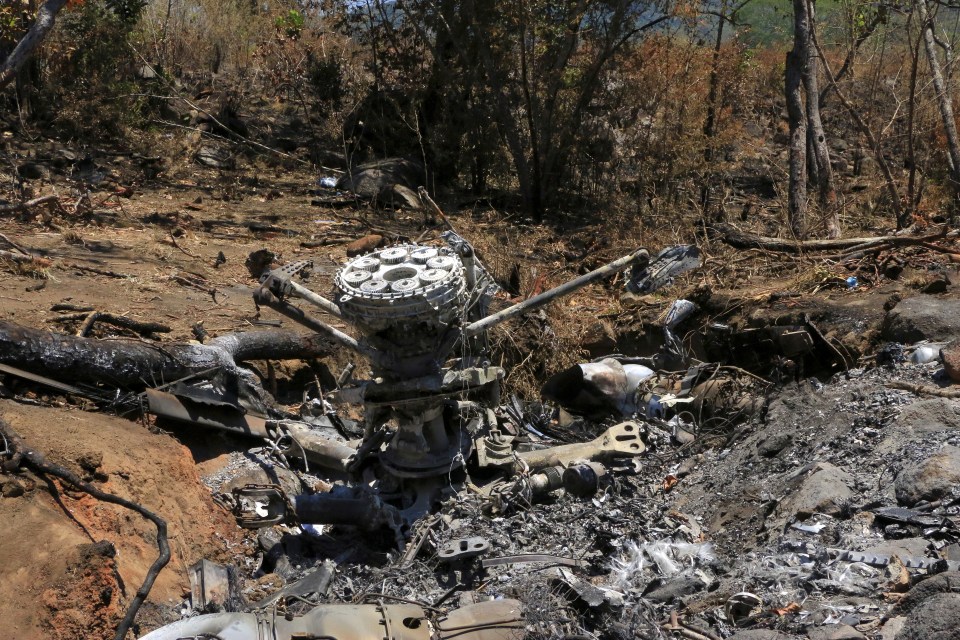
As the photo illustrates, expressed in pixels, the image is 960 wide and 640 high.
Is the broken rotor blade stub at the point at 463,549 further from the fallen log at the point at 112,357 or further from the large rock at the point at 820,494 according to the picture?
the fallen log at the point at 112,357

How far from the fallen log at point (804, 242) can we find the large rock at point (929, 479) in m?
4.05

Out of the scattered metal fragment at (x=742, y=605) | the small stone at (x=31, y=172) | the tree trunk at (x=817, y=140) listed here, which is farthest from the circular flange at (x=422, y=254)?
the small stone at (x=31, y=172)

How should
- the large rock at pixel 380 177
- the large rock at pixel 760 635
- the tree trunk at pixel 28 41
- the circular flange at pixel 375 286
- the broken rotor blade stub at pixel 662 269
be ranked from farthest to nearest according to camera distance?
1. the large rock at pixel 380 177
2. the tree trunk at pixel 28 41
3. the broken rotor blade stub at pixel 662 269
4. the circular flange at pixel 375 286
5. the large rock at pixel 760 635

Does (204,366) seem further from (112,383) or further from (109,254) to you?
(109,254)

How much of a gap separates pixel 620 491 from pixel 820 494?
1.62m

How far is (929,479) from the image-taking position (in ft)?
15.5

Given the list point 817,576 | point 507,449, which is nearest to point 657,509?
point 507,449

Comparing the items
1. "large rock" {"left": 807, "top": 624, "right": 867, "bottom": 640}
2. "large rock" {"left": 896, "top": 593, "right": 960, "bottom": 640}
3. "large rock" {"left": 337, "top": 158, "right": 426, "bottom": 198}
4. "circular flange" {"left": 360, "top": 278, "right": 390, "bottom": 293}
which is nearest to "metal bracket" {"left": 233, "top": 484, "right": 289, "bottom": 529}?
"circular flange" {"left": 360, "top": 278, "right": 390, "bottom": 293}

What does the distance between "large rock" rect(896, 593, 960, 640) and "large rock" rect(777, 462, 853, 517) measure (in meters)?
1.36

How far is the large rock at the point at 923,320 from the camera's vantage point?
666 cm

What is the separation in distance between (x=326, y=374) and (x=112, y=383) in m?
2.31

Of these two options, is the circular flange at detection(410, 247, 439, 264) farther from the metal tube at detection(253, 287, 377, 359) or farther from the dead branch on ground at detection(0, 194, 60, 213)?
the dead branch on ground at detection(0, 194, 60, 213)

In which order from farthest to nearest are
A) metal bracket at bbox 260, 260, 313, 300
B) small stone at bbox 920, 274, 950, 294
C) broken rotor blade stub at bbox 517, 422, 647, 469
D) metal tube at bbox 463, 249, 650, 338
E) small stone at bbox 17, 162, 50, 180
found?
1. small stone at bbox 17, 162, 50, 180
2. small stone at bbox 920, 274, 950, 294
3. broken rotor blade stub at bbox 517, 422, 647, 469
4. metal tube at bbox 463, 249, 650, 338
5. metal bracket at bbox 260, 260, 313, 300

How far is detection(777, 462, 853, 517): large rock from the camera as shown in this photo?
16.1 ft
